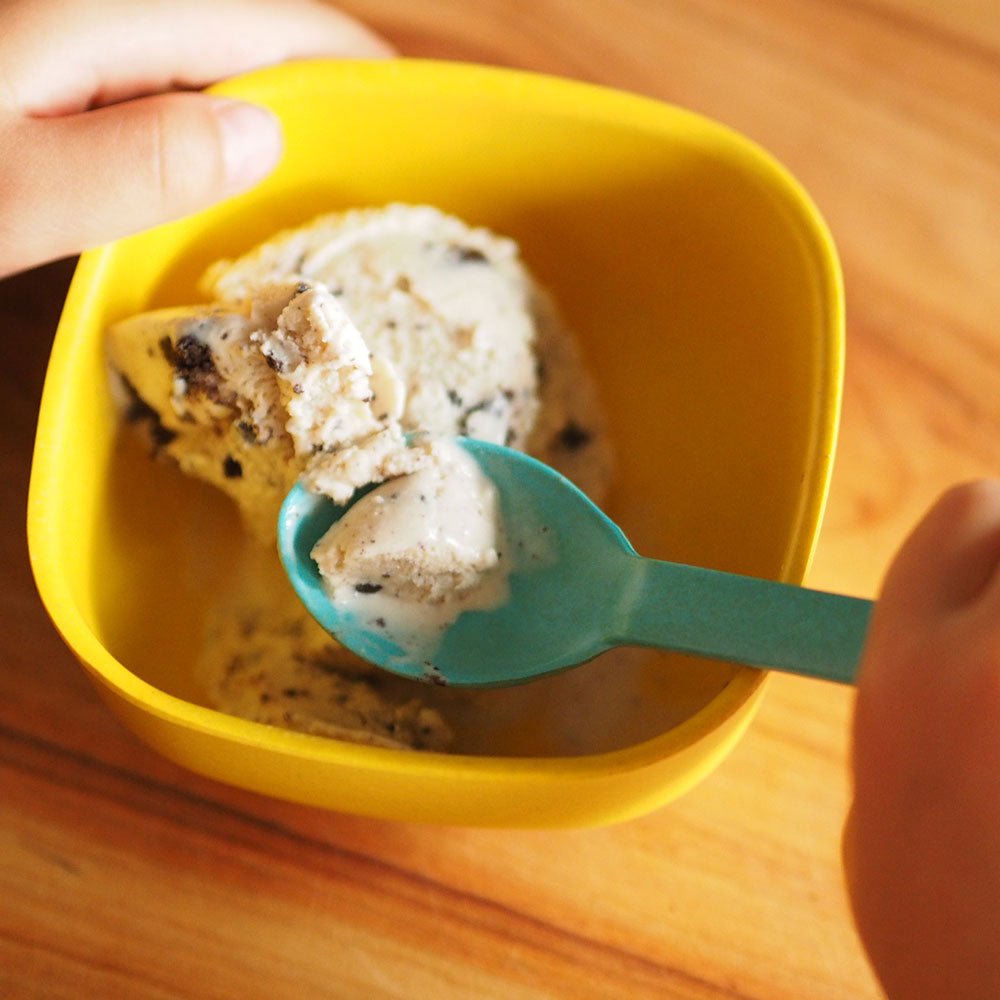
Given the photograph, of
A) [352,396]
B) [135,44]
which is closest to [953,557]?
[352,396]

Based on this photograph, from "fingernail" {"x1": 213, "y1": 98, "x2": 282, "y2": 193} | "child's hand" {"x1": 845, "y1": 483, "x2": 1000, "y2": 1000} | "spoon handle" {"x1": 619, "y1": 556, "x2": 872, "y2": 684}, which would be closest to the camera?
"child's hand" {"x1": 845, "y1": 483, "x2": 1000, "y2": 1000}

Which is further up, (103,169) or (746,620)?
(103,169)

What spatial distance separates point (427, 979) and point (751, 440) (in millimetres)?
351

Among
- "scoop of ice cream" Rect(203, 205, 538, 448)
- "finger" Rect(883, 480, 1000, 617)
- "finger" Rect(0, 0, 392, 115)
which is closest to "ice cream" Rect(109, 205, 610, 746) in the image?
"scoop of ice cream" Rect(203, 205, 538, 448)

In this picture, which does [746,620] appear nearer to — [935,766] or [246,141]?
[935,766]

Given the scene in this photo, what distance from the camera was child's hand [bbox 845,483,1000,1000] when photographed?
13.3 inches

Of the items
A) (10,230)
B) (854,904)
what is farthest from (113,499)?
(854,904)

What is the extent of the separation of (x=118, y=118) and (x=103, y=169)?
34mm

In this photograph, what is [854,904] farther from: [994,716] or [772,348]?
[772,348]

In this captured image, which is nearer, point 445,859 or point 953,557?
point 953,557

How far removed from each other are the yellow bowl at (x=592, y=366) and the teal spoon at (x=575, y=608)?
2 cm

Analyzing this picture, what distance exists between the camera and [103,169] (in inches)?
20.8

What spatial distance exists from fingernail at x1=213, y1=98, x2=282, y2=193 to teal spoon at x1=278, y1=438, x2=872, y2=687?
0.19 meters

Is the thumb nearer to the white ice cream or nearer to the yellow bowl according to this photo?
the yellow bowl
